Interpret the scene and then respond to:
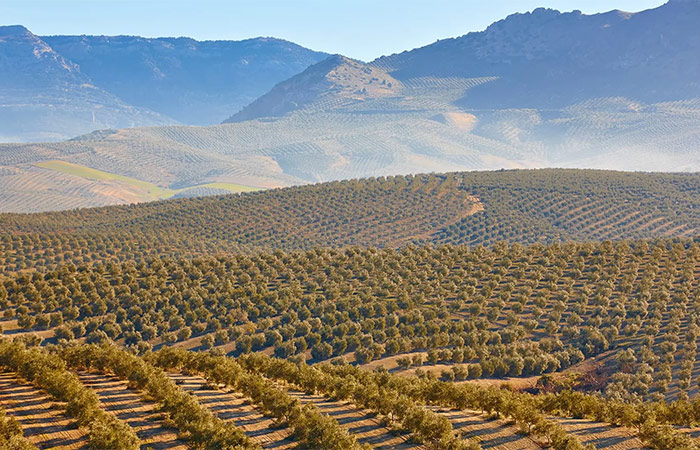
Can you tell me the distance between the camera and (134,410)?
3819 centimetres

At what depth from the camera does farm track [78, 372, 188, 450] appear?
34312mm

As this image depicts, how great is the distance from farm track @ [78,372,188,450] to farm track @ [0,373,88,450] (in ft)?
9.06

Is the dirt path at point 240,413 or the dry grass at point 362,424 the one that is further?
the dry grass at point 362,424

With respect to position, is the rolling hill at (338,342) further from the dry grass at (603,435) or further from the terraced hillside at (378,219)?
the terraced hillside at (378,219)

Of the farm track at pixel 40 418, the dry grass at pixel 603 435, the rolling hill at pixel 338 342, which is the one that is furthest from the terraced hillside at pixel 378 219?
the dry grass at pixel 603 435

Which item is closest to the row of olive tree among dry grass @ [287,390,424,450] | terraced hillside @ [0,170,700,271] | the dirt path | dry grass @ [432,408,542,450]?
the dirt path

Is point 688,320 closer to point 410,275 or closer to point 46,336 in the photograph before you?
point 410,275

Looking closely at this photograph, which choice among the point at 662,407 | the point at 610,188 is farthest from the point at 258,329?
the point at 610,188

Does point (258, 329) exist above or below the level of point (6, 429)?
below

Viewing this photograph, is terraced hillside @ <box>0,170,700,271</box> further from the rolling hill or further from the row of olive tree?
the row of olive tree

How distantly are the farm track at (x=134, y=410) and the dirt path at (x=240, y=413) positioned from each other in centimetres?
348

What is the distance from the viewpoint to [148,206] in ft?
609

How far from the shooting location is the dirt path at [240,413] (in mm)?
36312

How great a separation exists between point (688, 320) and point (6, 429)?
222ft
